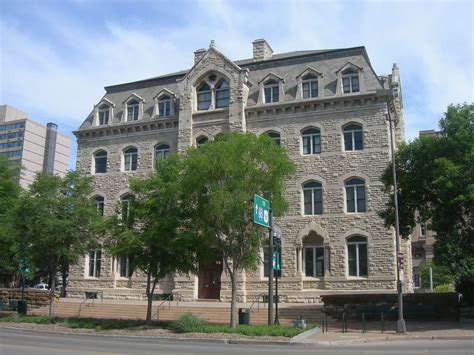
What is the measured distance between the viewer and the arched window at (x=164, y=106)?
129 feet

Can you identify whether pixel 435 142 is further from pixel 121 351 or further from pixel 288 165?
pixel 121 351

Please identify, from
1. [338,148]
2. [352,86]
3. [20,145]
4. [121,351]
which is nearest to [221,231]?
[121,351]

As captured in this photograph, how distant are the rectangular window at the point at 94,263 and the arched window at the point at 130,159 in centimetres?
674

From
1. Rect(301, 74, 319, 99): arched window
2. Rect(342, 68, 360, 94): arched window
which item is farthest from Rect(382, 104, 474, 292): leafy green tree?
Rect(301, 74, 319, 99): arched window

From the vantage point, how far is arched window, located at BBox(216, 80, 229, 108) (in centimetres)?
3722

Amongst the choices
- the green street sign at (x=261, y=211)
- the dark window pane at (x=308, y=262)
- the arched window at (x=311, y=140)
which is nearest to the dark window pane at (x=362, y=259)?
the dark window pane at (x=308, y=262)

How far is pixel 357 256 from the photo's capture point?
105ft

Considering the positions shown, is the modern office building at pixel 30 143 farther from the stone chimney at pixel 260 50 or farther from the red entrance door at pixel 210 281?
the red entrance door at pixel 210 281

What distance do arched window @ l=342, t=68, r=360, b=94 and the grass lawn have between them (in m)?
17.4

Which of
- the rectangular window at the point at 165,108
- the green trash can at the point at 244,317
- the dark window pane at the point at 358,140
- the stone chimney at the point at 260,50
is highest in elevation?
the stone chimney at the point at 260,50

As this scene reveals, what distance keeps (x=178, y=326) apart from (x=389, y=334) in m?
8.55

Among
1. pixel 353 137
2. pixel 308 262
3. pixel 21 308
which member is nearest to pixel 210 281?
pixel 308 262

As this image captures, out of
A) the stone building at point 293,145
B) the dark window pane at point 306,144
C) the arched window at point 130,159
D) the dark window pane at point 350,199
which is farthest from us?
the arched window at point 130,159

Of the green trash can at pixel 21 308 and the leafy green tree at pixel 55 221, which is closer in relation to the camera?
the leafy green tree at pixel 55 221
